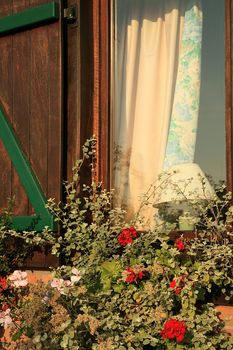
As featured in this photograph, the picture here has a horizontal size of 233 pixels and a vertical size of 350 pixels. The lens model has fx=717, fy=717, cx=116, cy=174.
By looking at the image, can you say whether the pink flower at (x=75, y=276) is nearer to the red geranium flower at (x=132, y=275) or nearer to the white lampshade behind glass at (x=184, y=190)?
the red geranium flower at (x=132, y=275)

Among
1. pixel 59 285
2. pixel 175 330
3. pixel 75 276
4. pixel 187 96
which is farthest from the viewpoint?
pixel 187 96

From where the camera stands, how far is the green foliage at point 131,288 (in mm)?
3957

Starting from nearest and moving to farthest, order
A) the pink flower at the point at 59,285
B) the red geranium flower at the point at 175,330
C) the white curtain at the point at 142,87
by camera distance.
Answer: the red geranium flower at the point at 175,330
the pink flower at the point at 59,285
the white curtain at the point at 142,87

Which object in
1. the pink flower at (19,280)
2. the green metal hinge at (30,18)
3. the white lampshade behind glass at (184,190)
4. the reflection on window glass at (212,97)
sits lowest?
the pink flower at (19,280)

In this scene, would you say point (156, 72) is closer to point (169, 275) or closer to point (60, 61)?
point (60, 61)

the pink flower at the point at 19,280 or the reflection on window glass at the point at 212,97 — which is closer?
the pink flower at the point at 19,280

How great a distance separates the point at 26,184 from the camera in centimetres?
502

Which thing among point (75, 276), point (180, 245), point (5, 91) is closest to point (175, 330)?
point (180, 245)

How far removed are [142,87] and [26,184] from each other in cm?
106

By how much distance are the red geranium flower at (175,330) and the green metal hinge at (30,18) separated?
2.29 m

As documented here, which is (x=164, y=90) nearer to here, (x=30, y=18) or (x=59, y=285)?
(x=30, y=18)

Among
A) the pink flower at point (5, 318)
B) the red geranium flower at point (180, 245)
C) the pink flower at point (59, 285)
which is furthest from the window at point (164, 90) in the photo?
the pink flower at point (5, 318)

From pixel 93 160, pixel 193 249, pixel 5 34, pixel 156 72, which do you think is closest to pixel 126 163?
pixel 93 160

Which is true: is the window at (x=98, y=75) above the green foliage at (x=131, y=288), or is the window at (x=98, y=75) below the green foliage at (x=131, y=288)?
above
